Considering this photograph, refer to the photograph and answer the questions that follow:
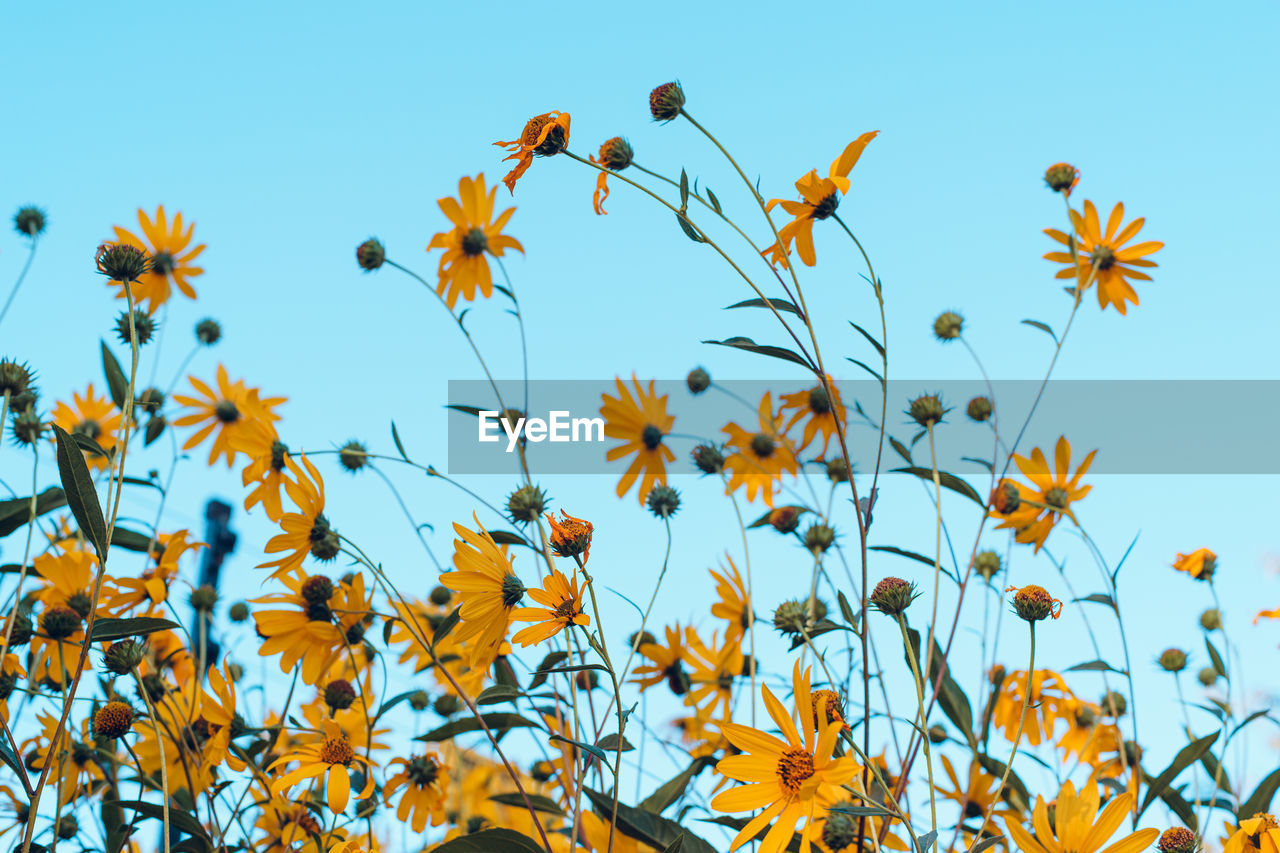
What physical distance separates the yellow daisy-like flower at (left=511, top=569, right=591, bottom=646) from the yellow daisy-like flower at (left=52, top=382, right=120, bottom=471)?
1474 mm

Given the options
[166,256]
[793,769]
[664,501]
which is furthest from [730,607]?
[166,256]

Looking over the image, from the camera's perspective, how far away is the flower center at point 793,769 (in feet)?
3.27

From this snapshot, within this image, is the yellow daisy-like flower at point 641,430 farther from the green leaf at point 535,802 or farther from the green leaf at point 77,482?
the green leaf at point 77,482

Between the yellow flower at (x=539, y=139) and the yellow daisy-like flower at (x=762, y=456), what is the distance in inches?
35.4

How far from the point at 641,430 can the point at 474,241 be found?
A: 59 centimetres

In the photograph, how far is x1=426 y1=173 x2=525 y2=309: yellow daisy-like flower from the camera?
2.22m

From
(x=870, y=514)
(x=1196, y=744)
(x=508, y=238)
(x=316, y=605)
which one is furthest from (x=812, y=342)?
(x=508, y=238)

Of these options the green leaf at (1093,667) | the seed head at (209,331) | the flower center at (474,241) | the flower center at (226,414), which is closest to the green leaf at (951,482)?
the green leaf at (1093,667)

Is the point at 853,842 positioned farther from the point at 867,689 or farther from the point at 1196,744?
the point at 1196,744

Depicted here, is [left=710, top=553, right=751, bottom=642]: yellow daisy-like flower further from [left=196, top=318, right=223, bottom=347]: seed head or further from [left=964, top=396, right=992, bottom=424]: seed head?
[left=196, top=318, right=223, bottom=347]: seed head

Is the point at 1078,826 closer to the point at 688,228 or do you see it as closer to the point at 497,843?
the point at 497,843

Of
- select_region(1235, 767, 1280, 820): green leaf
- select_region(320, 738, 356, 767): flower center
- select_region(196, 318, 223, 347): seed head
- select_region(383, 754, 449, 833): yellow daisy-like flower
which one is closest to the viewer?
select_region(1235, 767, 1280, 820): green leaf

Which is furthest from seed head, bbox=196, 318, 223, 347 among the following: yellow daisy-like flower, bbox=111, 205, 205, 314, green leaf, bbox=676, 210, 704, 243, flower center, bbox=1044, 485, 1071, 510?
flower center, bbox=1044, 485, 1071, 510

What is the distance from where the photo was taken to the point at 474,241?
7.39 ft
